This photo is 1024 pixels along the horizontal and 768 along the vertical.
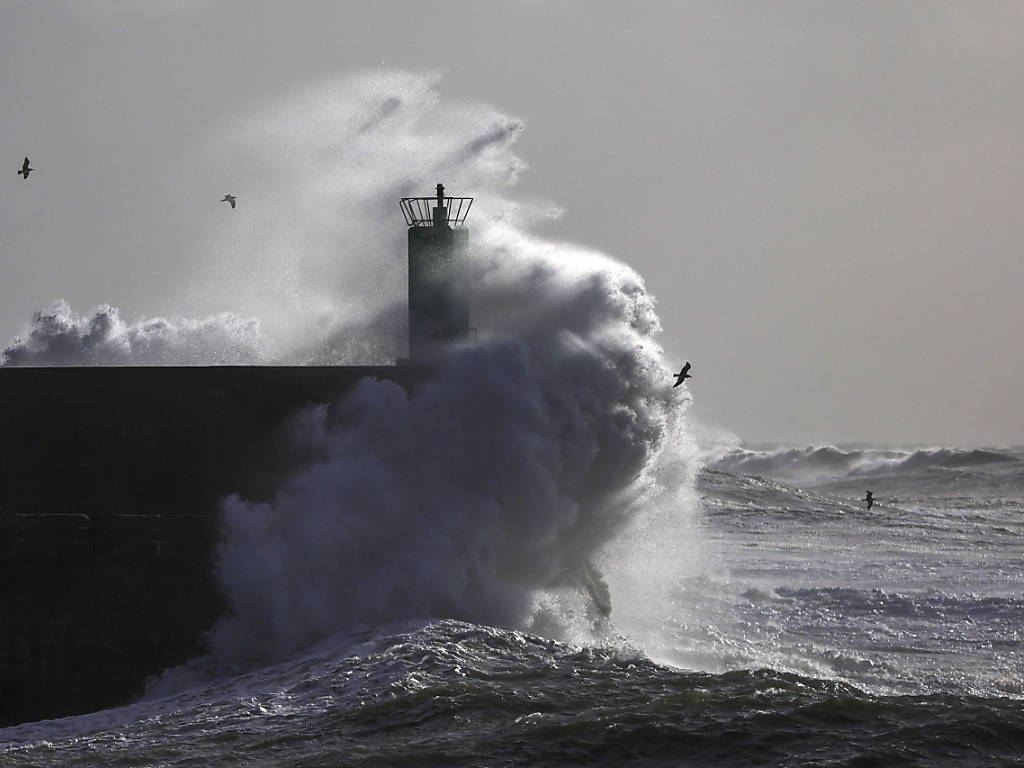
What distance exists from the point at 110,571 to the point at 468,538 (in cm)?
385

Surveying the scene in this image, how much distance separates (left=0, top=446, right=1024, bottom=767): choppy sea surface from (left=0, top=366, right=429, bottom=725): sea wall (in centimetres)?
120

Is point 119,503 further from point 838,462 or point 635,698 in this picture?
point 838,462

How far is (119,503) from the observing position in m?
15.5

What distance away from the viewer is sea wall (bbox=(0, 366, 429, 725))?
15102 millimetres

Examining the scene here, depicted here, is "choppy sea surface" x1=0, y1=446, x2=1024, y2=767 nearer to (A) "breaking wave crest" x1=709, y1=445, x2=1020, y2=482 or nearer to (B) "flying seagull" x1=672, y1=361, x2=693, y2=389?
(B) "flying seagull" x1=672, y1=361, x2=693, y2=389

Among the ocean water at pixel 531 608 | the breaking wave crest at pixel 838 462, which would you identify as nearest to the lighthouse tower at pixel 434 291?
the ocean water at pixel 531 608

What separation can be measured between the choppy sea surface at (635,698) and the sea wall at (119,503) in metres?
1.20

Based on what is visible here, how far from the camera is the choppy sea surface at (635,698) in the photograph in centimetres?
1052

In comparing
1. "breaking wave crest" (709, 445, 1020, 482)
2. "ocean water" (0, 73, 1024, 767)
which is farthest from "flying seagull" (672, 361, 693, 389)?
"breaking wave crest" (709, 445, 1020, 482)

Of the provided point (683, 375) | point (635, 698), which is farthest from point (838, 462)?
point (635, 698)

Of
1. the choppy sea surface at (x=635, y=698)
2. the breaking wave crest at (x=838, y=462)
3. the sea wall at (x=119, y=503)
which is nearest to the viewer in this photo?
the choppy sea surface at (x=635, y=698)

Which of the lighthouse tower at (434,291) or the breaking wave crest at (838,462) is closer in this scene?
the lighthouse tower at (434,291)

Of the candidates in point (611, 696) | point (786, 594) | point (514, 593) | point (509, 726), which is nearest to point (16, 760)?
point (509, 726)

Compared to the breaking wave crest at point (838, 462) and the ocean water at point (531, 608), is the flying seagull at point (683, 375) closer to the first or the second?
the ocean water at point (531, 608)
